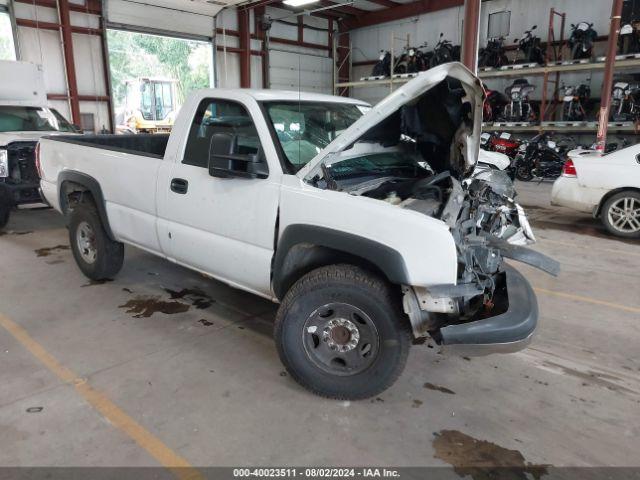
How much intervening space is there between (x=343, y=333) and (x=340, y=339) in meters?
0.05

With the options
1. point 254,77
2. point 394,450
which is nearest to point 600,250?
point 394,450

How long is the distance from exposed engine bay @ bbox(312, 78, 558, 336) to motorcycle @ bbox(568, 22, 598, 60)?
12485 millimetres

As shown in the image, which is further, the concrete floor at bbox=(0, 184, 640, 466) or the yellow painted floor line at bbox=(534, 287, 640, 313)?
the yellow painted floor line at bbox=(534, 287, 640, 313)

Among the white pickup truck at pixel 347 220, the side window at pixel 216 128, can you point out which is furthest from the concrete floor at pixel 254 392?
the side window at pixel 216 128

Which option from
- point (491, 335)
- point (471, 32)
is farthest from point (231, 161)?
point (471, 32)

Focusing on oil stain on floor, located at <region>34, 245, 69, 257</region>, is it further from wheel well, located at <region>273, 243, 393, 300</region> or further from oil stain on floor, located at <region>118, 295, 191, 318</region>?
wheel well, located at <region>273, 243, 393, 300</region>

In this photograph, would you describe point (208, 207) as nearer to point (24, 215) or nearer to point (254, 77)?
point (24, 215)

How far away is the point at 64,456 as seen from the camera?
2404 mm

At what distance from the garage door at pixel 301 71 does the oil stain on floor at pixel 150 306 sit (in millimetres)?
16591

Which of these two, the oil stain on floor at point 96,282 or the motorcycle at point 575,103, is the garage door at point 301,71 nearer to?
the motorcycle at point 575,103

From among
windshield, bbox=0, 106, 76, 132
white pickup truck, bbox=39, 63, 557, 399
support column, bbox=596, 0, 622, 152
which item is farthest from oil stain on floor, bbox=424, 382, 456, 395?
support column, bbox=596, 0, 622, 152

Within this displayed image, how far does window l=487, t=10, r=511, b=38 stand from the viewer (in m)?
16.6

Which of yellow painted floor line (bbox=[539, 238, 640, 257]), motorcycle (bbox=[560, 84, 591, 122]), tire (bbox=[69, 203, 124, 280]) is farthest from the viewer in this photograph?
motorcycle (bbox=[560, 84, 591, 122])

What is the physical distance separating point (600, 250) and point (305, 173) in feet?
17.0
